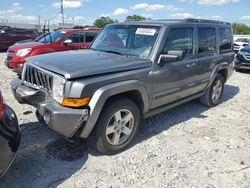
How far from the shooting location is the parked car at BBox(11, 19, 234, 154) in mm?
2930

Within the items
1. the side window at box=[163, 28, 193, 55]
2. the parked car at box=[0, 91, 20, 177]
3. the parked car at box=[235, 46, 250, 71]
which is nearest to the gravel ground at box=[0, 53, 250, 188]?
the parked car at box=[0, 91, 20, 177]

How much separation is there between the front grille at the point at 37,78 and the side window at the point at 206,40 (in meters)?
2.94

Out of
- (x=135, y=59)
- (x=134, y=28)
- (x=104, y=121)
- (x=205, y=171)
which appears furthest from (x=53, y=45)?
(x=205, y=171)

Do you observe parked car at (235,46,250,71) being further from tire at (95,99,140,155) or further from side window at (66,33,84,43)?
tire at (95,99,140,155)

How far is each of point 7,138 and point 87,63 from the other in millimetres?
1357

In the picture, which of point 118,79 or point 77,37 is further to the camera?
point 77,37

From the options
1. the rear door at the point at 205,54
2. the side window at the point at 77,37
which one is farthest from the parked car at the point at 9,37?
the rear door at the point at 205,54

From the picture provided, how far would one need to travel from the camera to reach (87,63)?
10.8 feet

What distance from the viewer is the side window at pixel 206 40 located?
4768mm

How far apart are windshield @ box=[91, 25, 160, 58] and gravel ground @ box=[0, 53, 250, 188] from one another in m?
1.41

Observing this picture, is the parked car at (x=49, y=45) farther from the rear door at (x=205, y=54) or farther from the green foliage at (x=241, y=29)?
the green foliage at (x=241, y=29)

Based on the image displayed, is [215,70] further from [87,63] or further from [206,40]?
[87,63]

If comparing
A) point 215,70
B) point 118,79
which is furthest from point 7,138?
point 215,70

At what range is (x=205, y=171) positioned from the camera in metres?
3.25
